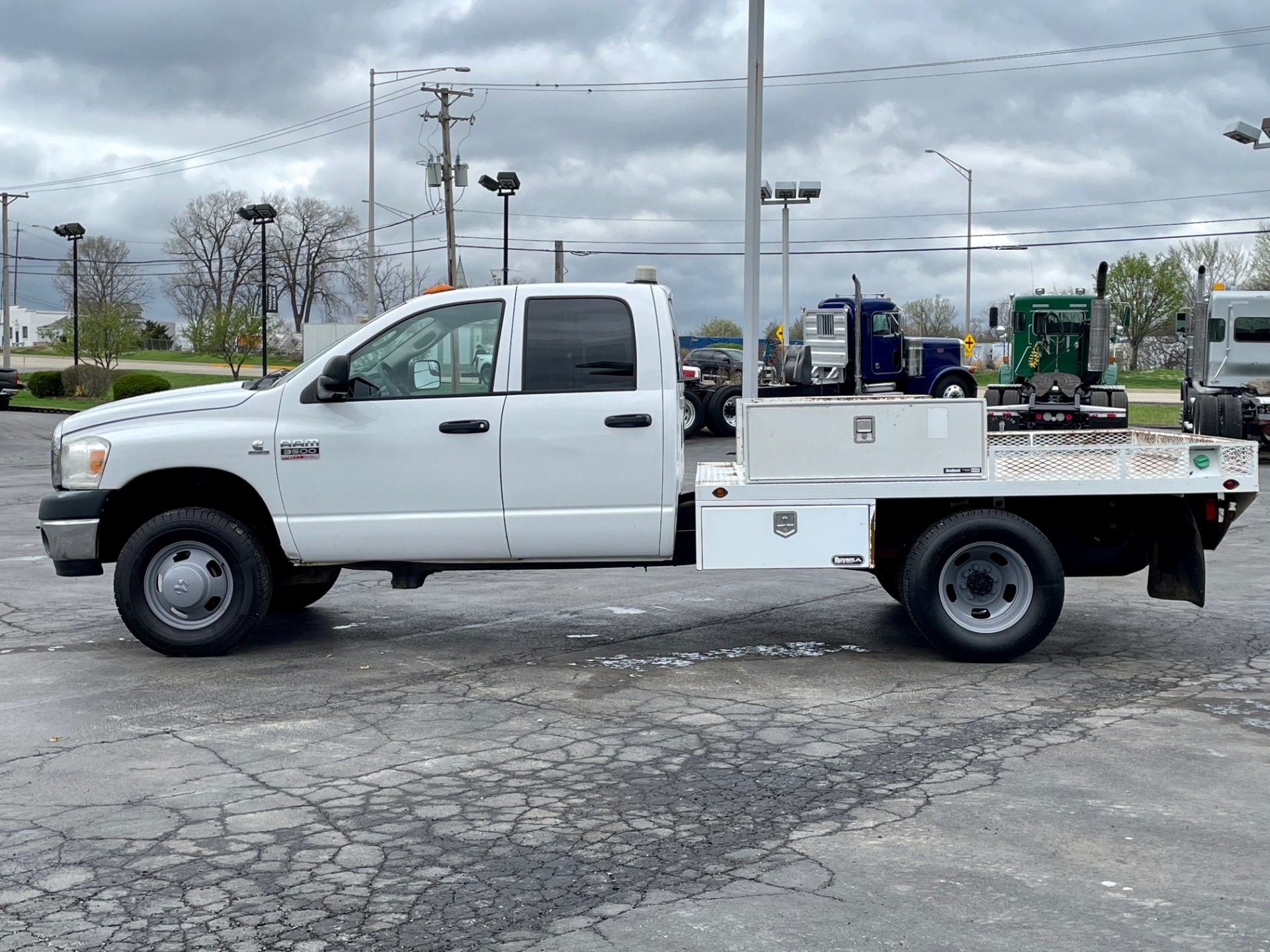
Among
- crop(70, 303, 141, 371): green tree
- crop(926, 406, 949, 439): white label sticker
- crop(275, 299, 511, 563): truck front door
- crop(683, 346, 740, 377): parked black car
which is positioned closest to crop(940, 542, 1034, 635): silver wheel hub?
crop(926, 406, 949, 439): white label sticker

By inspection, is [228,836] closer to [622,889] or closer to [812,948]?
[622,889]

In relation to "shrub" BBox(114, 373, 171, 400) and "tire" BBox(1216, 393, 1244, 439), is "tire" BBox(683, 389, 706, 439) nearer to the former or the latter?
"tire" BBox(1216, 393, 1244, 439)

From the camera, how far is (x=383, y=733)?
6441 mm

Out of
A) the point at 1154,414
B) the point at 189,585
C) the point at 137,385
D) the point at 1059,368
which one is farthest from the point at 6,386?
the point at 189,585

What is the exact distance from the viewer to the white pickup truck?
7.83 meters

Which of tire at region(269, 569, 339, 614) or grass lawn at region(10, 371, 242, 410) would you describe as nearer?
tire at region(269, 569, 339, 614)

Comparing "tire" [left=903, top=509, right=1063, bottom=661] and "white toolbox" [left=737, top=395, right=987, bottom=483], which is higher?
"white toolbox" [left=737, top=395, right=987, bottom=483]

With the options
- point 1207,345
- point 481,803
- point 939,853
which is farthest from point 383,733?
point 1207,345

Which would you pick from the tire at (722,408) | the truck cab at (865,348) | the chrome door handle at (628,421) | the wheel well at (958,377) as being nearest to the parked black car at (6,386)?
the tire at (722,408)

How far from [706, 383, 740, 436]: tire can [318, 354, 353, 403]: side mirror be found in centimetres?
2196

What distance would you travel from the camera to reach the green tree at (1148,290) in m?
73.2

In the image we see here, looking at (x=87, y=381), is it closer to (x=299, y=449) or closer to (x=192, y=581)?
(x=192, y=581)

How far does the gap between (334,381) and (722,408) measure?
22.4 metres

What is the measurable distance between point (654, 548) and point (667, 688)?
38.5 inches
